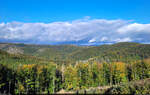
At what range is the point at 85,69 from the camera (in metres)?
78.5

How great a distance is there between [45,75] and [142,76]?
57981mm

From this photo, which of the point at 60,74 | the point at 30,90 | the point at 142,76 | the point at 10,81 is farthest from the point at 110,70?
the point at 10,81

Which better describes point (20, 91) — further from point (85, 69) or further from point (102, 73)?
point (102, 73)

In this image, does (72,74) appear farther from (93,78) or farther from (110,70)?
(110,70)

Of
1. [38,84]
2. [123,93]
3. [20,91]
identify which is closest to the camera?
[123,93]

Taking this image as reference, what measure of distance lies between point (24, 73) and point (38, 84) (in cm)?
861

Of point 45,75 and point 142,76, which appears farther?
point 142,76

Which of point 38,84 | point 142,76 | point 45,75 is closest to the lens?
point 38,84

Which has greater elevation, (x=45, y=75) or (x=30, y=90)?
(x=45, y=75)

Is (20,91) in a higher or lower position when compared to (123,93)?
lower

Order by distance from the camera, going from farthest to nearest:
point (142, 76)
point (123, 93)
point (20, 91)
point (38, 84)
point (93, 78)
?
1. point (142, 76)
2. point (93, 78)
3. point (38, 84)
4. point (20, 91)
5. point (123, 93)

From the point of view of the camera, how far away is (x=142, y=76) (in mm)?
86125

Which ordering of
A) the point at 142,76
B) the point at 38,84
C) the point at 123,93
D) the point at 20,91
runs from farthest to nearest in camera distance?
the point at 142,76
the point at 38,84
the point at 20,91
the point at 123,93

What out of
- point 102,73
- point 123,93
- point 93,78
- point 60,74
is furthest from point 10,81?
point 123,93
